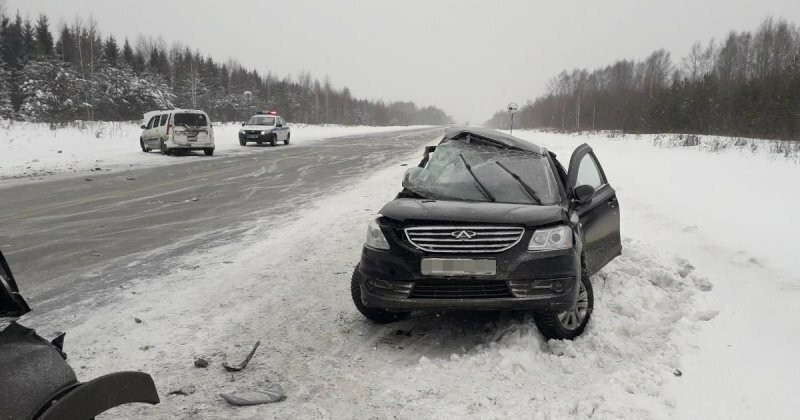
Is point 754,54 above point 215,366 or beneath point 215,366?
above

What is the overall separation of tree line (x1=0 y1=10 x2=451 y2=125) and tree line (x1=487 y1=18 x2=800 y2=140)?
42.7 meters

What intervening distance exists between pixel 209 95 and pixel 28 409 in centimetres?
8522

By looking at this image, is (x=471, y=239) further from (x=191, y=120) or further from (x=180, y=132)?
(x=191, y=120)

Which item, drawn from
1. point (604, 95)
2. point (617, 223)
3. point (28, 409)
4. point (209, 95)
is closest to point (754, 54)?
point (604, 95)

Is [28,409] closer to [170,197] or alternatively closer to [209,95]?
[170,197]

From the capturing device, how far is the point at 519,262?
3.57m

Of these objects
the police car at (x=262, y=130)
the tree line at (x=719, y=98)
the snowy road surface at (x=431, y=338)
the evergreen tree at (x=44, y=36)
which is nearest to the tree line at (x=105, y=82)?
the evergreen tree at (x=44, y=36)

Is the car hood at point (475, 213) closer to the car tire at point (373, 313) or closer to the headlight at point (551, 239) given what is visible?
the headlight at point (551, 239)

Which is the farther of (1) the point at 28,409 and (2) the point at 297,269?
(2) the point at 297,269

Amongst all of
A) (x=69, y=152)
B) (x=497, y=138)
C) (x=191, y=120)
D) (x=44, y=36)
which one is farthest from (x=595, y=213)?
(x=44, y=36)

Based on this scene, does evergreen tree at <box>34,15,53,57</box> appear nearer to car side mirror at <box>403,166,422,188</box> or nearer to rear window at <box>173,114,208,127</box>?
rear window at <box>173,114,208,127</box>

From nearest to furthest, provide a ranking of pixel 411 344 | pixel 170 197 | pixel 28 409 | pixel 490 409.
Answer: pixel 28 409 < pixel 490 409 < pixel 411 344 < pixel 170 197

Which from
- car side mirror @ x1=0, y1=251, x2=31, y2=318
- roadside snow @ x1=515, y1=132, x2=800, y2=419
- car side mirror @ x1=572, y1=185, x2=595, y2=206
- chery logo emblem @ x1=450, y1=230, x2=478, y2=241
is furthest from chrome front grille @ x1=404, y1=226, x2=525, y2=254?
car side mirror @ x1=0, y1=251, x2=31, y2=318

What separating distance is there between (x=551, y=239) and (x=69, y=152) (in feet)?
72.2
